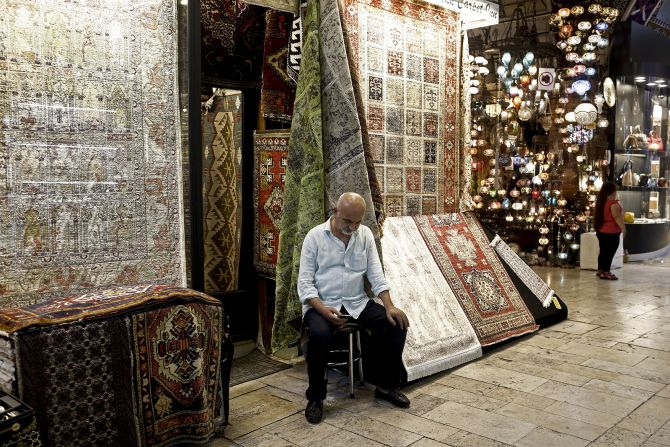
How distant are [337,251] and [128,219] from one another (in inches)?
47.5

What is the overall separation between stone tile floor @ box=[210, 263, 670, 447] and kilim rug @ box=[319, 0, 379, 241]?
1226mm

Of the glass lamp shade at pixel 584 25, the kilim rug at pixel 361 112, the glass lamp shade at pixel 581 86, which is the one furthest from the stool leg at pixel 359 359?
the glass lamp shade at pixel 584 25

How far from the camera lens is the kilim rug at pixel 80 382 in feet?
8.29

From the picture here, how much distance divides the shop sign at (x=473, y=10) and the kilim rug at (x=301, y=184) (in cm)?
176

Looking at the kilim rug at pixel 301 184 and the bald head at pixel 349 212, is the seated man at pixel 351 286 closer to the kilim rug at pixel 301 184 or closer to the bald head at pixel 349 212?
the bald head at pixel 349 212

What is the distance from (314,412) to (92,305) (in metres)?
1.34

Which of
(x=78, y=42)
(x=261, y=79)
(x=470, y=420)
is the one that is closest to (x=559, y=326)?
(x=470, y=420)

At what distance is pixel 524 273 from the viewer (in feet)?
19.7

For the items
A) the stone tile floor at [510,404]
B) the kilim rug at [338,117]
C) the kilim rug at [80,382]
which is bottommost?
the stone tile floor at [510,404]

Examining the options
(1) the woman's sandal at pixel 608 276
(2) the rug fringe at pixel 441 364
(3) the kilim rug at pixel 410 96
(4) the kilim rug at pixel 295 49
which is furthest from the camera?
(1) the woman's sandal at pixel 608 276

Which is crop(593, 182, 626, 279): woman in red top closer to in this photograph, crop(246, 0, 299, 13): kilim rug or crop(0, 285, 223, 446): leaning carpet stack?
crop(246, 0, 299, 13): kilim rug

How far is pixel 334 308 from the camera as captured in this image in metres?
3.56

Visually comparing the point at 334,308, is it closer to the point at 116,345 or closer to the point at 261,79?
the point at 116,345

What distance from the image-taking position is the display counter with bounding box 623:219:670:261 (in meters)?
10.5
